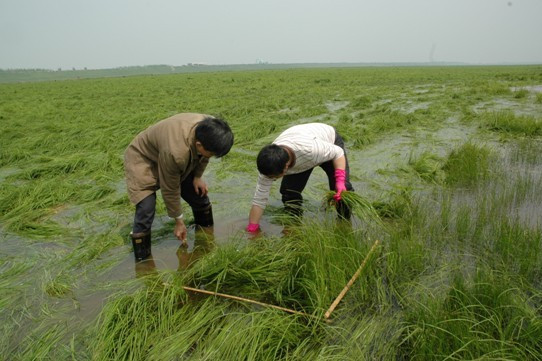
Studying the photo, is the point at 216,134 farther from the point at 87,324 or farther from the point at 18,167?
the point at 18,167

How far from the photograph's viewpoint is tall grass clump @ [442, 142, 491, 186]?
420cm

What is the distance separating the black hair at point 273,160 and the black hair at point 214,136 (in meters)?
0.31

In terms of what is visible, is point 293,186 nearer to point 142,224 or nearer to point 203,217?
point 203,217

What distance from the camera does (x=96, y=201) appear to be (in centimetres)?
433

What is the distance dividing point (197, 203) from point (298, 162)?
1090 mm

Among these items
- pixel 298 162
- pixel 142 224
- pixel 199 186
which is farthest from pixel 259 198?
pixel 142 224

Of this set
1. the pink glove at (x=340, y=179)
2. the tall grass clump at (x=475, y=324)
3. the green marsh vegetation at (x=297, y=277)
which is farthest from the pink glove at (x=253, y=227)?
the tall grass clump at (x=475, y=324)

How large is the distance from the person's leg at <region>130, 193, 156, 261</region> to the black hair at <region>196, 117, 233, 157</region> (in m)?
0.84

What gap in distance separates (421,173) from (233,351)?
3.80 metres

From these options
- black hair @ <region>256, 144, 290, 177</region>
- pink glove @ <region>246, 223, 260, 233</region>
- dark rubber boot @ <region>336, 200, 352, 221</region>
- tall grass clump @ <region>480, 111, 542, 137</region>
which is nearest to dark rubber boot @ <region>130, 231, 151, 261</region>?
pink glove @ <region>246, 223, 260, 233</region>

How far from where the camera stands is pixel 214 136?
2.25 meters

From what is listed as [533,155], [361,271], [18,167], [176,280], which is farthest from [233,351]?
[18,167]

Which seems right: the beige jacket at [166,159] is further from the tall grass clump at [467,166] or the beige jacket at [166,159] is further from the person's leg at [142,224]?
the tall grass clump at [467,166]

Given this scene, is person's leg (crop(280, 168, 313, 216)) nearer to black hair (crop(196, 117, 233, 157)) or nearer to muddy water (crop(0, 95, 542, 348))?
muddy water (crop(0, 95, 542, 348))
